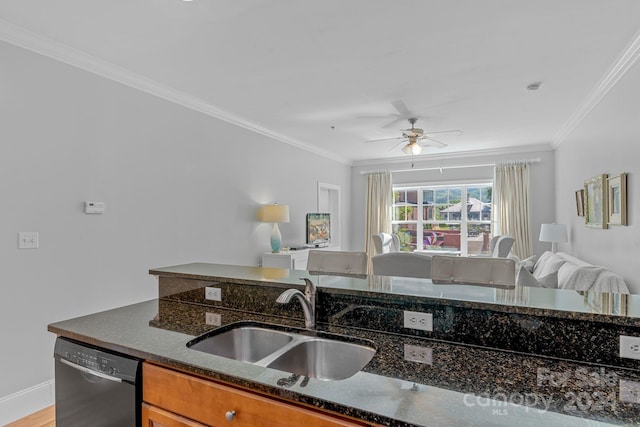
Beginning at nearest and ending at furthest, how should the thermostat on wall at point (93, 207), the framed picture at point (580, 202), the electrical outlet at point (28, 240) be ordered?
the electrical outlet at point (28, 240), the thermostat on wall at point (93, 207), the framed picture at point (580, 202)

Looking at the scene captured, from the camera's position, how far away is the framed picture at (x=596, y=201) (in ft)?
10.3

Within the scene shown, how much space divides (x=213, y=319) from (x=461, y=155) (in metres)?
6.13

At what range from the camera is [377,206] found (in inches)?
295

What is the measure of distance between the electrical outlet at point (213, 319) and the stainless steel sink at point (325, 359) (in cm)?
39

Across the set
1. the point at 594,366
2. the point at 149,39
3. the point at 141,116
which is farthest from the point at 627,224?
the point at 141,116

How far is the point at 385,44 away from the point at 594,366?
226 cm

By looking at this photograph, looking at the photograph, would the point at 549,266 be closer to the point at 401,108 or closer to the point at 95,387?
the point at 401,108

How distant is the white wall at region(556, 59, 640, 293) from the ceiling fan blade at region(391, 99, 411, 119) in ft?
5.92

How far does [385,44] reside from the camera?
258 centimetres

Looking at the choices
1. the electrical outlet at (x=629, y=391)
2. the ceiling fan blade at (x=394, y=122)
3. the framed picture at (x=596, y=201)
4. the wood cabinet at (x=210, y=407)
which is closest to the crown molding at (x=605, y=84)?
the framed picture at (x=596, y=201)

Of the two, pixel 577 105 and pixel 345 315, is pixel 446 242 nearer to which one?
pixel 577 105

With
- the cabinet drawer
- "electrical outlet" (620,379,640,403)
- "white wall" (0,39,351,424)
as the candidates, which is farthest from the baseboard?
"electrical outlet" (620,379,640,403)

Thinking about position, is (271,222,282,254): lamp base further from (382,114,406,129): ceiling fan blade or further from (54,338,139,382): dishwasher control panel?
(54,338,139,382): dishwasher control panel

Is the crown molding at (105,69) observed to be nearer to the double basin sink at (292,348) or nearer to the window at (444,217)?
the double basin sink at (292,348)
